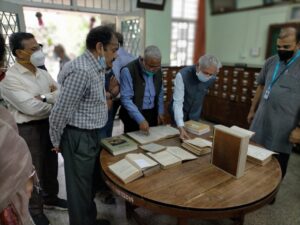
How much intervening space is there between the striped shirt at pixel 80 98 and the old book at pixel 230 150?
694 mm

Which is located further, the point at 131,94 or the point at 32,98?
the point at 131,94

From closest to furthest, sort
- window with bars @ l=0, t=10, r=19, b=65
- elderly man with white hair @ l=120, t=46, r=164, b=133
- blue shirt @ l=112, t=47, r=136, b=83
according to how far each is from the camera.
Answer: elderly man with white hair @ l=120, t=46, r=164, b=133 < blue shirt @ l=112, t=47, r=136, b=83 < window with bars @ l=0, t=10, r=19, b=65

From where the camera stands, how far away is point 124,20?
154 inches

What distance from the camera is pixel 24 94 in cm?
148

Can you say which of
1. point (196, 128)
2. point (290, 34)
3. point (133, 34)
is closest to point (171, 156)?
point (196, 128)

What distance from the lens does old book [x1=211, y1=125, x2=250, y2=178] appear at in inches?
44.9

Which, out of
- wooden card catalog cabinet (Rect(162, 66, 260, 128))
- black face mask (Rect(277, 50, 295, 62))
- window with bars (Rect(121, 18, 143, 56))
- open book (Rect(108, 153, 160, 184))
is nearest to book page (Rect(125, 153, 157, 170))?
open book (Rect(108, 153, 160, 184))

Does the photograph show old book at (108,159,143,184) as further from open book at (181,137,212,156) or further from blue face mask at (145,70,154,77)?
blue face mask at (145,70,154,77)

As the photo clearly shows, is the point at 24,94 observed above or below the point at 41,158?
above

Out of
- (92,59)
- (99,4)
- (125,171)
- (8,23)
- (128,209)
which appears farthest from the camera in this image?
(99,4)

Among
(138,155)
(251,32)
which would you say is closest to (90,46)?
(138,155)

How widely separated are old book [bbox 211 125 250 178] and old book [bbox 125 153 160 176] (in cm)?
35

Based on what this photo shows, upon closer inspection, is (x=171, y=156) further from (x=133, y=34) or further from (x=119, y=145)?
(x=133, y=34)

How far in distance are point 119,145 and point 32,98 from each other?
66 cm
